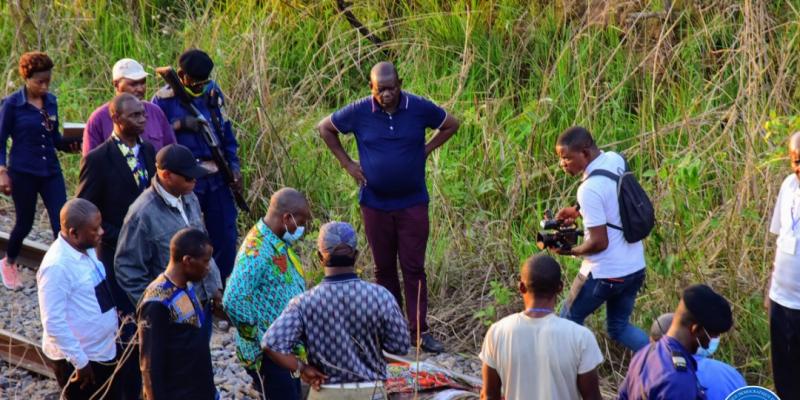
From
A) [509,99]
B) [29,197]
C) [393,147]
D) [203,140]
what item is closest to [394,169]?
[393,147]

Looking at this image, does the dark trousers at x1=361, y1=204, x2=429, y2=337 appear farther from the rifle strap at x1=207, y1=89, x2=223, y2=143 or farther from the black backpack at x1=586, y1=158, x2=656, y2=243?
the black backpack at x1=586, y1=158, x2=656, y2=243

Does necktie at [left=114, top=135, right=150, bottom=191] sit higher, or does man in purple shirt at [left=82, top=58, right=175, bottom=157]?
man in purple shirt at [left=82, top=58, right=175, bottom=157]

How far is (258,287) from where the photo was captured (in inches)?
237

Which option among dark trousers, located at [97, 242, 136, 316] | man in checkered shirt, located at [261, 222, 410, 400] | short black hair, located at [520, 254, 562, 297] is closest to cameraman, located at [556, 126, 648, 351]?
short black hair, located at [520, 254, 562, 297]

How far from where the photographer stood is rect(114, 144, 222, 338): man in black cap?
249 inches

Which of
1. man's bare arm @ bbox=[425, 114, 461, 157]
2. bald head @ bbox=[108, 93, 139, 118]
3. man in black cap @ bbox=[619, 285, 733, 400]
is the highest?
bald head @ bbox=[108, 93, 139, 118]

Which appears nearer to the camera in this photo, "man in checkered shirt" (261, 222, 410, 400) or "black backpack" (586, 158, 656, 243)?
"man in checkered shirt" (261, 222, 410, 400)

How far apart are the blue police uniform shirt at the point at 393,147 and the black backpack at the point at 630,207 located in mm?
1566

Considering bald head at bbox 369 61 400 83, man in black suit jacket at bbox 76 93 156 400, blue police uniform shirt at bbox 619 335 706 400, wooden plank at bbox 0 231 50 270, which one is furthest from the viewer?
wooden plank at bbox 0 231 50 270

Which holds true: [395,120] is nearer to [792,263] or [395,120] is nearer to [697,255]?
[697,255]

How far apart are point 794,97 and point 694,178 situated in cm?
187

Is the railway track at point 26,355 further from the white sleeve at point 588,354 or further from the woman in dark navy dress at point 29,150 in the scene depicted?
the white sleeve at point 588,354

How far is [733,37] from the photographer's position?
393 inches

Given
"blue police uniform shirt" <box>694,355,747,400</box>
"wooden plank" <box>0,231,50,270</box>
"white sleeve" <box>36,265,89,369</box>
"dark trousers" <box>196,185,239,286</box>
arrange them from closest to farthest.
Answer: "blue police uniform shirt" <box>694,355,747,400</box> → "white sleeve" <box>36,265,89,369</box> → "dark trousers" <box>196,185,239,286</box> → "wooden plank" <box>0,231,50,270</box>
